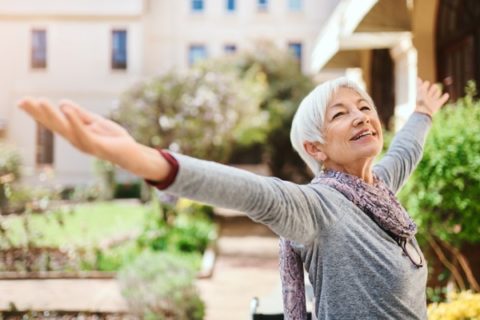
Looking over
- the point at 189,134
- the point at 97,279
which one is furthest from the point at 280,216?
the point at 189,134

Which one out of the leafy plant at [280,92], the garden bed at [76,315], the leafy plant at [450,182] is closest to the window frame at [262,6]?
the leafy plant at [280,92]

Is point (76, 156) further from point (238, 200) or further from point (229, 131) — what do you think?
point (238, 200)

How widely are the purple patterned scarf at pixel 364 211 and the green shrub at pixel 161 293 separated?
390 cm

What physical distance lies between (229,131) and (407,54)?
24.4ft

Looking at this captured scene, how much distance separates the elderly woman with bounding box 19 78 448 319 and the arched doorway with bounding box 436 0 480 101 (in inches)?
195

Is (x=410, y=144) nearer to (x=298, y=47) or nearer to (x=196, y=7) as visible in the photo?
(x=298, y=47)

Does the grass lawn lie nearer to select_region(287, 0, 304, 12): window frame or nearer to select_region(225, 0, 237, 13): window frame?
select_region(225, 0, 237, 13): window frame

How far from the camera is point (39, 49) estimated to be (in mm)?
25859

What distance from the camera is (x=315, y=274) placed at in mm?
1718

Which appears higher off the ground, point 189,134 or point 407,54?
point 407,54

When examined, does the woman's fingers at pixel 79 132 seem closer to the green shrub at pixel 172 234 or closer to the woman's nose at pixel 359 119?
the woman's nose at pixel 359 119

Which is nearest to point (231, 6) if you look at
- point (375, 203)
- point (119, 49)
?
point (119, 49)

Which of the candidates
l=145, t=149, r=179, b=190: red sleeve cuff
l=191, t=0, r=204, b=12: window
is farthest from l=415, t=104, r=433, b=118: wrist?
l=191, t=0, r=204, b=12: window

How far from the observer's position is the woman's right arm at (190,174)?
1231 mm
